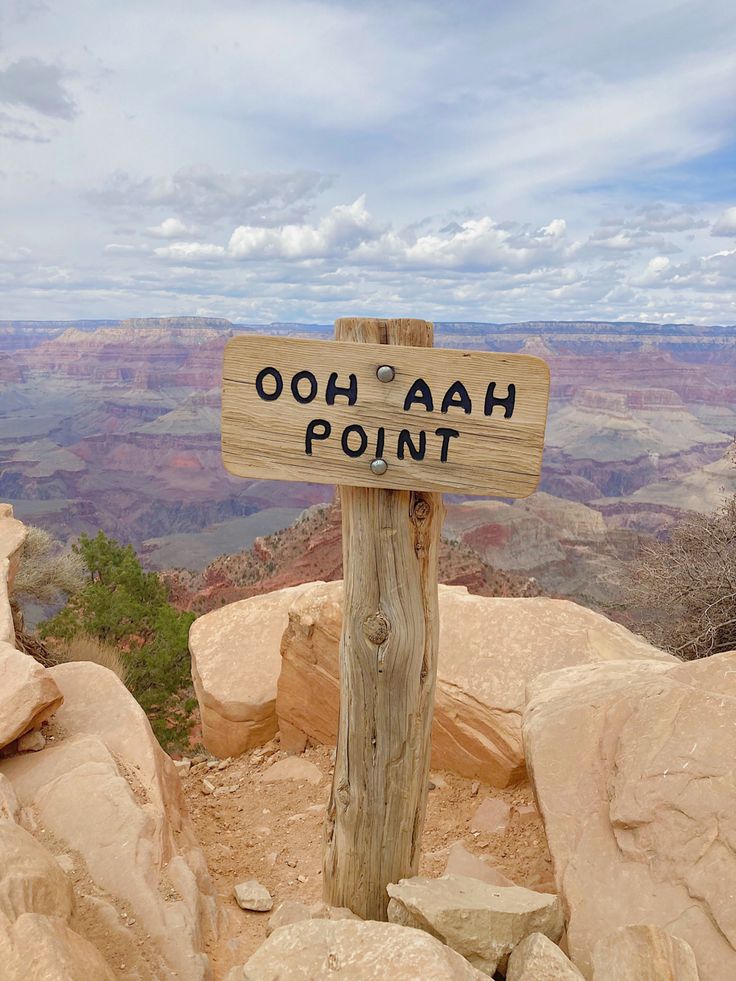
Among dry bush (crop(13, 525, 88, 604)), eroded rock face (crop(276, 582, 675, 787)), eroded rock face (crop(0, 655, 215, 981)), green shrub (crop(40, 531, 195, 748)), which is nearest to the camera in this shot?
eroded rock face (crop(0, 655, 215, 981))

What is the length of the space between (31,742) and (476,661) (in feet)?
9.21

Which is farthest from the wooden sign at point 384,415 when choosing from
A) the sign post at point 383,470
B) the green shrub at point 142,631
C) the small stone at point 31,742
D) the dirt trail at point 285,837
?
the green shrub at point 142,631

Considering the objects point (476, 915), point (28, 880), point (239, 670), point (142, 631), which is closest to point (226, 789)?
point (239, 670)

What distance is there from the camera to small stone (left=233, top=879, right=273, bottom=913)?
3451mm

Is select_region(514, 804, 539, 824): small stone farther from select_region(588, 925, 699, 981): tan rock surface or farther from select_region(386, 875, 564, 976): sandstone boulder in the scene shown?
select_region(588, 925, 699, 981): tan rock surface

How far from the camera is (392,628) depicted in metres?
2.57

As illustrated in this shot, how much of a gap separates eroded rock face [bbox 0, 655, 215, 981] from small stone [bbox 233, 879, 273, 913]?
0.20 m

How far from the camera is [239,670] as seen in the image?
6191 millimetres

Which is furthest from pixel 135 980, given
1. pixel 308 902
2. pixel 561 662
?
pixel 561 662

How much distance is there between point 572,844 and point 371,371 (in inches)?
81.3

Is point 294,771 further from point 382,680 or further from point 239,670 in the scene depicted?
point 382,680

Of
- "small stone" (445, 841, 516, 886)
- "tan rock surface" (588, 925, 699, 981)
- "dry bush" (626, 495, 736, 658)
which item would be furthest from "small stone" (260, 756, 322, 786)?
"dry bush" (626, 495, 736, 658)

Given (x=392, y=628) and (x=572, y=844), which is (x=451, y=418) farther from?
(x=572, y=844)

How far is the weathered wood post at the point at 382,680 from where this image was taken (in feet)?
8.30
